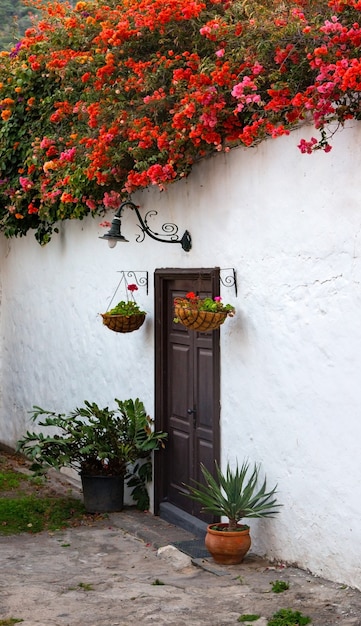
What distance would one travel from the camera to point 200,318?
7.57 m

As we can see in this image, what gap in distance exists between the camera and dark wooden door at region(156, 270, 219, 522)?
839 centimetres

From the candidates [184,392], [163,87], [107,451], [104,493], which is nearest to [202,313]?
[184,392]

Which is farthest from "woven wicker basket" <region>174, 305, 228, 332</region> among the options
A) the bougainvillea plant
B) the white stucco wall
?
the bougainvillea plant

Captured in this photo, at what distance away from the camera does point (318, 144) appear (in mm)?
6656

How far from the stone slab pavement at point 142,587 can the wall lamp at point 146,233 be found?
2.59 metres

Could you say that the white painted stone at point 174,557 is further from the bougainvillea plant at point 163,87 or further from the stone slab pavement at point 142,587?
the bougainvillea plant at point 163,87

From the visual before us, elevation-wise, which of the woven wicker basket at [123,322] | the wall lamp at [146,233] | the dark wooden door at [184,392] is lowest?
the dark wooden door at [184,392]

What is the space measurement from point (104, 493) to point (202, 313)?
2.77 metres

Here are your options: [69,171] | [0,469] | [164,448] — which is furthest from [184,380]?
[0,469]

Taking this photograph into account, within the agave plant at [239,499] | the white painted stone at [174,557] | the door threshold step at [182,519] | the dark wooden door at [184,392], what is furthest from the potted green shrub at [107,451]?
the agave plant at [239,499]

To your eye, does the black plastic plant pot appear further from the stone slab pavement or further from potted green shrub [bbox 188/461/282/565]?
potted green shrub [bbox 188/461/282/565]

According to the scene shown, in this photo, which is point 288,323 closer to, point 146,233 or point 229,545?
point 229,545

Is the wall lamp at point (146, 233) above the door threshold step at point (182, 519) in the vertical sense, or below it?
above

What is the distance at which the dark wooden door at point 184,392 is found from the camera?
8.39 meters
